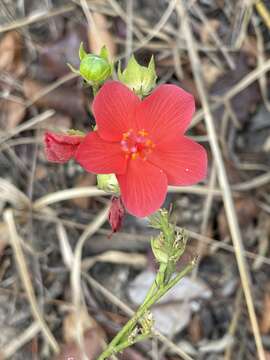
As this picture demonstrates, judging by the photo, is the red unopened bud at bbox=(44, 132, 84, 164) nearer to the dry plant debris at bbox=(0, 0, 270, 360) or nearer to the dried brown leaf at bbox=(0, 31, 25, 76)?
the dry plant debris at bbox=(0, 0, 270, 360)

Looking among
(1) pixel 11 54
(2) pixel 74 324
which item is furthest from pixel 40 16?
(2) pixel 74 324

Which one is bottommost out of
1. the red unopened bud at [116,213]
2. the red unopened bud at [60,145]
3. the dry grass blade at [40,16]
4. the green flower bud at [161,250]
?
the green flower bud at [161,250]

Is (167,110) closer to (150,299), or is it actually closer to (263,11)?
(150,299)

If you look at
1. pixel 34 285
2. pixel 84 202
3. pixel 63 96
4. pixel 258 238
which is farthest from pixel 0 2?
pixel 258 238

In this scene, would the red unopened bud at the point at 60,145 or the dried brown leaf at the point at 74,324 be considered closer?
the red unopened bud at the point at 60,145

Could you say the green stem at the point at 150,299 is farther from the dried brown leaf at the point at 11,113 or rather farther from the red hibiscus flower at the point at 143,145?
the dried brown leaf at the point at 11,113

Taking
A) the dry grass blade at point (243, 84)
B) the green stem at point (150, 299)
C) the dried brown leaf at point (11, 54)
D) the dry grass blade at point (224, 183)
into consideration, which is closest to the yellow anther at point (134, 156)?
the green stem at point (150, 299)
